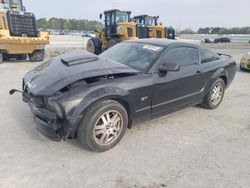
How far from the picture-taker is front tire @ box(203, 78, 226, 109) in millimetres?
4949

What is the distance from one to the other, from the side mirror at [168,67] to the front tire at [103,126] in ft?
3.05

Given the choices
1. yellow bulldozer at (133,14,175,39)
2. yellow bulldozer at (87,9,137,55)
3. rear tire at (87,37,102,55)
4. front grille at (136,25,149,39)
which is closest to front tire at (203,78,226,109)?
yellow bulldozer at (87,9,137,55)

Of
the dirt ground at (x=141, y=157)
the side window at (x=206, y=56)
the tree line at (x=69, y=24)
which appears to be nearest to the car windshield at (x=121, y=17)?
the side window at (x=206, y=56)

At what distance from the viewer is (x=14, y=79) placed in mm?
7215

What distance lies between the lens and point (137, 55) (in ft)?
13.4

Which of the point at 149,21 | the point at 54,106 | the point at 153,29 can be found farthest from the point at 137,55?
the point at 149,21

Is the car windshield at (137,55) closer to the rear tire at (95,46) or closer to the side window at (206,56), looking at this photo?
the side window at (206,56)

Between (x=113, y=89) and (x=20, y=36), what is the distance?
8.62 metres

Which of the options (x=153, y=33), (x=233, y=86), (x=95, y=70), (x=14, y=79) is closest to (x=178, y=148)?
(x=95, y=70)

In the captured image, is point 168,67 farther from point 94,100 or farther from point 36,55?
point 36,55

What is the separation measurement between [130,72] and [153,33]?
41.9 ft

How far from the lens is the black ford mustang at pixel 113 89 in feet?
9.66

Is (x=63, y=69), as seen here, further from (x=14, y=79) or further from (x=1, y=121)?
(x=14, y=79)

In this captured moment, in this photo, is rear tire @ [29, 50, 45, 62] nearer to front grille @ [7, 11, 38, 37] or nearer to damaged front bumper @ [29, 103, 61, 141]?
front grille @ [7, 11, 38, 37]
